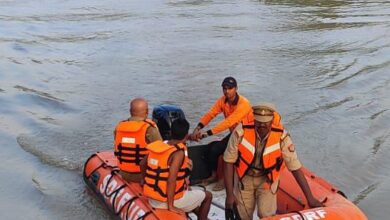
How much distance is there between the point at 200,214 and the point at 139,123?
1.02 m

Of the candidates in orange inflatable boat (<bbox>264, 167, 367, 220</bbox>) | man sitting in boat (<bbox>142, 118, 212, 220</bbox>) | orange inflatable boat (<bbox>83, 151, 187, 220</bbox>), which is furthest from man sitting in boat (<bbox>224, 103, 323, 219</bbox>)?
orange inflatable boat (<bbox>83, 151, 187, 220</bbox>)

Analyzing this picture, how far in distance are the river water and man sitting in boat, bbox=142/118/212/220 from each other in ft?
6.75

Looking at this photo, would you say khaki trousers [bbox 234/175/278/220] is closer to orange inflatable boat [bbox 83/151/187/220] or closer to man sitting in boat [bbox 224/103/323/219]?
man sitting in boat [bbox 224/103/323/219]

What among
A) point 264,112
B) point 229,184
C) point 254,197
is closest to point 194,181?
point 254,197

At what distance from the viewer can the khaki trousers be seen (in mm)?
4684

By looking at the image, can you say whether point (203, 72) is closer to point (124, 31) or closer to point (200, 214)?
point (124, 31)

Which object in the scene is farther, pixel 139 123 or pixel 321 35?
pixel 321 35

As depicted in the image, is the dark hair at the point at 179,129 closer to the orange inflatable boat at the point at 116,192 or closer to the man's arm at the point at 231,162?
the man's arm at the point at 231,162

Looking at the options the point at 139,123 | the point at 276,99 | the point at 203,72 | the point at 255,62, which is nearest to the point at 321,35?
the point at 255,62

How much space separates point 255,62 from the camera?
14.4m

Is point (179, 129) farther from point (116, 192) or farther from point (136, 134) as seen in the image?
point (116, 192)

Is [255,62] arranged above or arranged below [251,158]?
below

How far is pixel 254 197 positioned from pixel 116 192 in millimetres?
1695

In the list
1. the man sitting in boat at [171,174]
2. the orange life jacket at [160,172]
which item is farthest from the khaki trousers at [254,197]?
the orange life jacket at [160,172]
